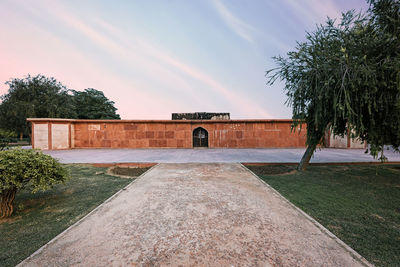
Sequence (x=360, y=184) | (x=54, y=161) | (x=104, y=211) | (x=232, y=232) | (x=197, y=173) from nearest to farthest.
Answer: (x=232, y=232) → (x=104, y=211) → (x=54, y=161) → (x=360, y=184) → (x=197, y=173)

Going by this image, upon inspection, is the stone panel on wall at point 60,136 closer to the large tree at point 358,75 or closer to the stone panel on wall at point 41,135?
the stone panel on wall at point 41,135

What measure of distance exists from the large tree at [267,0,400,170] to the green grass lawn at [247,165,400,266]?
1188mm

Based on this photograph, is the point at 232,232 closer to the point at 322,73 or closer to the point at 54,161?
the point at 54,161

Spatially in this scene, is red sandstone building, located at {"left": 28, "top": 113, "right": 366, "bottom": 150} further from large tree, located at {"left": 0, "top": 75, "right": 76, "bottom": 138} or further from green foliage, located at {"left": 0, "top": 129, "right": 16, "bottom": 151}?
large tree, located at {"left": 0, "top": 75, "right": 76, "bottom": 138}

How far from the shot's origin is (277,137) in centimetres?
1520

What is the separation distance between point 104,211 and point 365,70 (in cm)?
732

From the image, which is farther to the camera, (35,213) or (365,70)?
(365,70)

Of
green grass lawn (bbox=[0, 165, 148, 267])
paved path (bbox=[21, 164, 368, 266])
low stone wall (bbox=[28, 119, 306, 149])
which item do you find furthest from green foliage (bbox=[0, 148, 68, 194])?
low stone wall (bbox=[28, 119, 306, 149])

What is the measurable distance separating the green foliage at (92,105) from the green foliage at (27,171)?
42518 mm

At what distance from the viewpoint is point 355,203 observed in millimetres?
3799

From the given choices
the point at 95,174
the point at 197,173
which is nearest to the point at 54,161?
the point at 95,174

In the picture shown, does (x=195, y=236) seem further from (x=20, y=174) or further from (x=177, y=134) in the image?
(x=177, y=134)

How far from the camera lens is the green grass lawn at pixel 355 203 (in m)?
2.40

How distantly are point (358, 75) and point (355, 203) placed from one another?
3.54m
